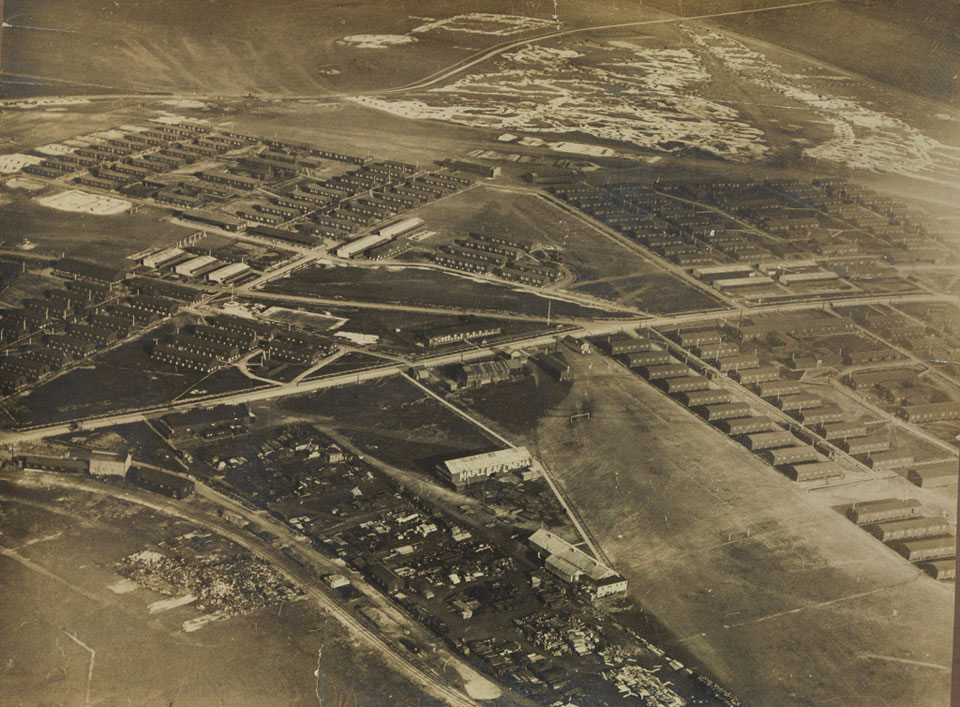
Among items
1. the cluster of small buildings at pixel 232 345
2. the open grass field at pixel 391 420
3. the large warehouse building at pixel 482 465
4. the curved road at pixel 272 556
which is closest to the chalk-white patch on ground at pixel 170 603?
the curved road at pixel 272 556

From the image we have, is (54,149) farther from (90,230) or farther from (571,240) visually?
(571,240)

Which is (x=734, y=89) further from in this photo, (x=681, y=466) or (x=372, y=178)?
(x=681, y=466)

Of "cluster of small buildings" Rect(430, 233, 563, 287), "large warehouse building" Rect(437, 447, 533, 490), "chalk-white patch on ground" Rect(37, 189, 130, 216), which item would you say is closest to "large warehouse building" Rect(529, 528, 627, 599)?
"large warehouse building" Rect(437, 447, 533, 490)

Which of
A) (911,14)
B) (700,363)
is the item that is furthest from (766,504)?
(911,14)

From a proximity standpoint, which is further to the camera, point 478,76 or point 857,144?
point 478,76

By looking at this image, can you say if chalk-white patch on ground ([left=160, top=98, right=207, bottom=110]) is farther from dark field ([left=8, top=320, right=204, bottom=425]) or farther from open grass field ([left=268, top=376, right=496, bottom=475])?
open grass field ([left=268, top=376, right=496, bottom=475])
